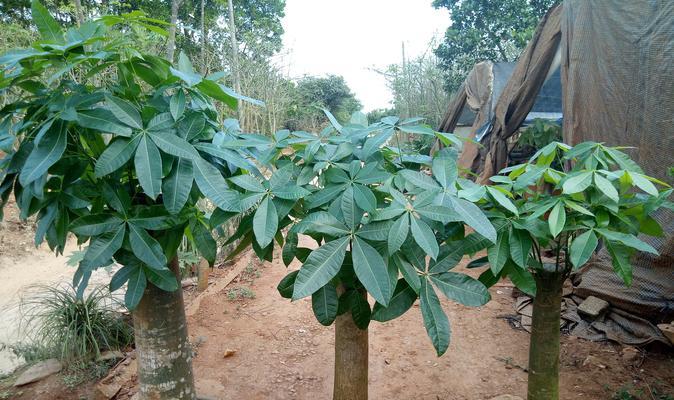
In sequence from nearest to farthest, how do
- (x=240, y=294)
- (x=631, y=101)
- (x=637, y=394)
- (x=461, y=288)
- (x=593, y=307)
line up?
(x=461, y=288) < (x=637, y=394) < (x=631, y=101) < (x=593, y=307) < (x=240, y=294)

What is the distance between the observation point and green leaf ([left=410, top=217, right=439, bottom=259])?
0.89m

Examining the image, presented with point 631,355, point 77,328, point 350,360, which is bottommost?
point 631,355

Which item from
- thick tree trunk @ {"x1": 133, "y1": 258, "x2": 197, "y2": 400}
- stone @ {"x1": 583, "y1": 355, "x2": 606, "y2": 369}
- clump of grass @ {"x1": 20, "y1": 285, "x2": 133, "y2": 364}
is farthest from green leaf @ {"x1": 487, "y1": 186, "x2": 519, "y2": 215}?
clump of grass @ {"x1": 20, "y1": 285, "x2": 133, "y2": 364}

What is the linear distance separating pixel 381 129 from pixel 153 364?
998mm

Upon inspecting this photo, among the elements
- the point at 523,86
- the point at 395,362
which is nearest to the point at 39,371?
the point at 395,362

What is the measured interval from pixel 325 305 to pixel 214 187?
0.41 metres

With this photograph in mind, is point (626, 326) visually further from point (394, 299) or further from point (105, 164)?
point (105, 164)

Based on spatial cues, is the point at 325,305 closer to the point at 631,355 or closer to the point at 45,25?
the point at 45,25

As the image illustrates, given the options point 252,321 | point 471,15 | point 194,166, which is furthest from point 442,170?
point 471,15

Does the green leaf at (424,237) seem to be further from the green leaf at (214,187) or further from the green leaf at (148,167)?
the green leaf at (148,167)

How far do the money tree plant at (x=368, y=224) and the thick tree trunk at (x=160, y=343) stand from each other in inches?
11.7

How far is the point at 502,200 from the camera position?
1.03m

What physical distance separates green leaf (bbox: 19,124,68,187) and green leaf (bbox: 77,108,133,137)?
0.06m

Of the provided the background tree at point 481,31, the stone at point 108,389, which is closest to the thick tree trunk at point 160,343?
the stone at point 108,389
